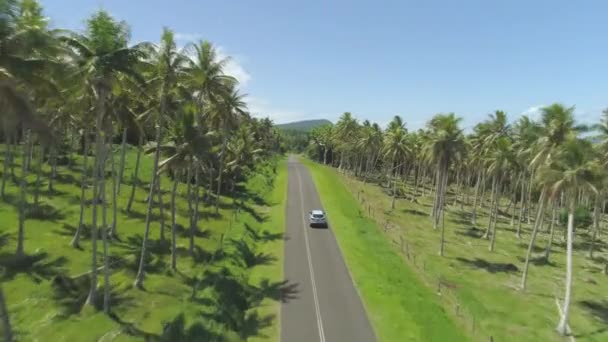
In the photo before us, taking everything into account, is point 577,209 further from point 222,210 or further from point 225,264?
point 225,264

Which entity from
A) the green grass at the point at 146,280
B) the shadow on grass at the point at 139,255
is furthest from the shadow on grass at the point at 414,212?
the shadow on grass at the point at 139,255

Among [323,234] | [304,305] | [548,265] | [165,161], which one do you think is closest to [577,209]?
[548,265]

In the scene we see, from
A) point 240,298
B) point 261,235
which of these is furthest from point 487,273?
point 240,298

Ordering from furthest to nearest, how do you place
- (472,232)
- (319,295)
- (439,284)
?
(472,232), (439,284), (319,295)

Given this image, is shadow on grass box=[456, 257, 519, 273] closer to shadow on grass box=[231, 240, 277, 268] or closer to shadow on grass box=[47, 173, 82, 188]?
shadow on grass box=[231, 240, 277, 268]

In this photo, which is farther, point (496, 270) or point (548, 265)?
point (548, 265)

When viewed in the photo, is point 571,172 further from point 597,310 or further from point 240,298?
point 240,298
